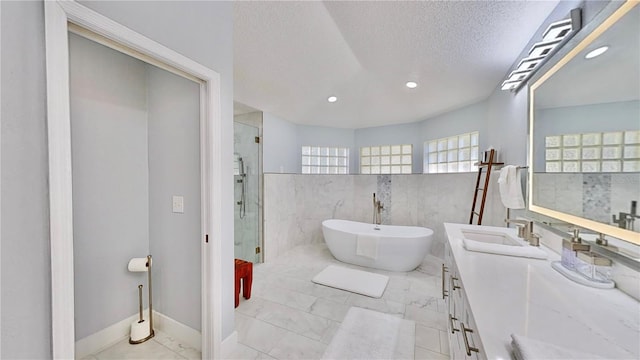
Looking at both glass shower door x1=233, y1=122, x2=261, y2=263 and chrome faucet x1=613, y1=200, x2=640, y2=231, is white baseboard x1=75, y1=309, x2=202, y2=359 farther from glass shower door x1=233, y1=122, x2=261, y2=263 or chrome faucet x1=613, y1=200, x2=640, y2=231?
chrome faucet x1=613, y1=200, x2=640, y2=231

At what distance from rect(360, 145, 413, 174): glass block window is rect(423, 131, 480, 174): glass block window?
1.28 feet

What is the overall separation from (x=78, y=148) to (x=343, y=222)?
3.56 m

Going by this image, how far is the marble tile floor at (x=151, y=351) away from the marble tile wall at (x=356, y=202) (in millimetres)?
1890

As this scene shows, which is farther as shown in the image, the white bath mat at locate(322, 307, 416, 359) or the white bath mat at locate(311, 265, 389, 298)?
the white bath mat at locate(311, 265, 389, 298)

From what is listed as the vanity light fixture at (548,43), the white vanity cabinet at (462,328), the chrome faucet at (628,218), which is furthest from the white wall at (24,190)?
the vanity light fixture at (548,43)


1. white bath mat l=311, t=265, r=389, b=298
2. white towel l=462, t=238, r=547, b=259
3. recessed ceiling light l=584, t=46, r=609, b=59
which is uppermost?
recessed ceiling light l=584, t=46, r=609, b=59

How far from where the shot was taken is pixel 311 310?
228cm

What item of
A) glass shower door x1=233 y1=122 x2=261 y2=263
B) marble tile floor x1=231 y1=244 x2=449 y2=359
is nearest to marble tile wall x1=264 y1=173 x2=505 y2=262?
glass shower door x1=233 y1=122 x2=261 y2=263

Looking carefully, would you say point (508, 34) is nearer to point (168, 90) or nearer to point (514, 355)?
point (514, 355)

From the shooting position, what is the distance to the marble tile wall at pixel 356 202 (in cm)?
356

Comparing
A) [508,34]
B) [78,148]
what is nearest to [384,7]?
[508,34]

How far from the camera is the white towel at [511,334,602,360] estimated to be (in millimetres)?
552

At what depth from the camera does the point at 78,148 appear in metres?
1.63

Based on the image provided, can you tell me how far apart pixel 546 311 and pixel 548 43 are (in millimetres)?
1590
